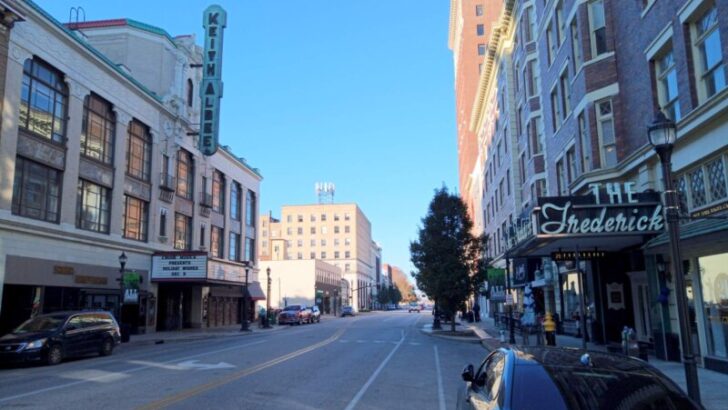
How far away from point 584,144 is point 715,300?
928cm

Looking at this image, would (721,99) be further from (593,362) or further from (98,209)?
(98,209)

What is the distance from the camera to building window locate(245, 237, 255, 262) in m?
55.5

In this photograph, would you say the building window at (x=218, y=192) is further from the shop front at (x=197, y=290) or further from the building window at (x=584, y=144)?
the building window at (x=584, y=144)

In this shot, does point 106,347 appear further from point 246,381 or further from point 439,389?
A: point 439,389

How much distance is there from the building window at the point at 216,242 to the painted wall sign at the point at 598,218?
36.2 metres

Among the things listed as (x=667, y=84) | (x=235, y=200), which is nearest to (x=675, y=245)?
(x=667, y=84)

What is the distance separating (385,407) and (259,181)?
5102 centimetres

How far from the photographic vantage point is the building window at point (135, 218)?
3491 cm

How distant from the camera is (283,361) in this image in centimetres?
1748

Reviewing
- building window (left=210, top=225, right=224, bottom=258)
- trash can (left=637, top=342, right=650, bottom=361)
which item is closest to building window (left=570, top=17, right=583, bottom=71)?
trash can (left=637, top=342, right=650, bottom=361)

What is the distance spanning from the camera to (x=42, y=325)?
19.4 meters

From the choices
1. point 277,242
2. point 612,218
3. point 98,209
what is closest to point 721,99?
point 612,218

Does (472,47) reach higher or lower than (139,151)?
higher

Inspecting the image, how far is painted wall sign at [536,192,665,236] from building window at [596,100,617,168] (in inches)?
178
